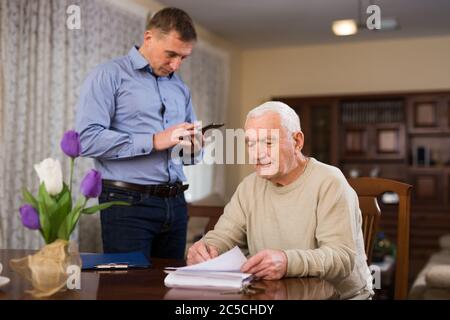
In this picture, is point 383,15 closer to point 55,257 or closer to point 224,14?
point 224,14

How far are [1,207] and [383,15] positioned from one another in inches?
140

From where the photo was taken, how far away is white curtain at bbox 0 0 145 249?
3.31 metres

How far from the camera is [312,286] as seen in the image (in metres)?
1.29

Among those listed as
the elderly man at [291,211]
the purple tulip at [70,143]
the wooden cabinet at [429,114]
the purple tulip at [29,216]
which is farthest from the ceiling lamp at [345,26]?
the purple tulip at [29,216]

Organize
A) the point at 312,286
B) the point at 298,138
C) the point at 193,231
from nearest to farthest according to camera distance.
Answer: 1. the point at 312,286
2. the point at 298,138
3. the point at 193,231

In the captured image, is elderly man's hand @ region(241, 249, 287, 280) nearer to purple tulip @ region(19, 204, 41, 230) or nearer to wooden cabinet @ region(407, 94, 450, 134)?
purple tulip @ region(19, 204, 41, 230)

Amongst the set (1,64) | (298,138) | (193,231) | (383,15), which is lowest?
(193,231)

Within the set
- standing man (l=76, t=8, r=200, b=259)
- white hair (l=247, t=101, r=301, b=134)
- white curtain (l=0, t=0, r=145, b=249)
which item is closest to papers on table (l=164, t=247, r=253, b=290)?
white hair (l=247, t=101, r=301, b=134)

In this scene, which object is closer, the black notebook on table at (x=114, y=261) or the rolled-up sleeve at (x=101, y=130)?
the black notebook on table at (x=114, y=261)

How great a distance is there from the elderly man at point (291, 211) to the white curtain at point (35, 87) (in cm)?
204

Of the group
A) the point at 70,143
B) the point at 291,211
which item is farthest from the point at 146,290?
the point at 291,211

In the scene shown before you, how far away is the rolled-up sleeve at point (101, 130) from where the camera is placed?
1.92m

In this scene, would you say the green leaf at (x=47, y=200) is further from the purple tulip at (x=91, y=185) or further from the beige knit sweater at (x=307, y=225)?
the beige knit sweater at (x=307, y=225)
